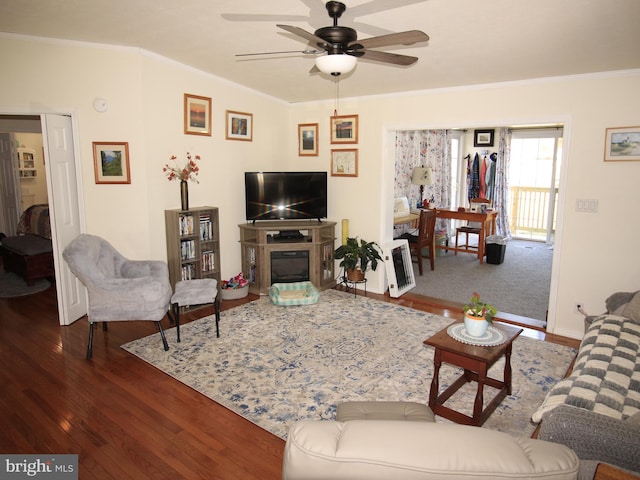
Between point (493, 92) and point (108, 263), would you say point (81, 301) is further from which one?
point (493, 92)

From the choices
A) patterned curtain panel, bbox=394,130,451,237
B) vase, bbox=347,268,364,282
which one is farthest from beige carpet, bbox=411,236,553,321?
patterned curtain panel, bbox=394,130,451,237

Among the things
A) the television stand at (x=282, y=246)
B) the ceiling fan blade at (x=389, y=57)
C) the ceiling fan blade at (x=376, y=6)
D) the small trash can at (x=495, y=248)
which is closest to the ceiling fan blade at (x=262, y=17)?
the ceiling fan blade at (x=376, y=6)

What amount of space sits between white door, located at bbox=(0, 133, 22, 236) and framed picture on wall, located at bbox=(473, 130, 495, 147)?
28.0 feet

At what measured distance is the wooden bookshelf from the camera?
4469mm

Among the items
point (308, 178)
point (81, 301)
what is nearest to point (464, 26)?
point (308, 178)

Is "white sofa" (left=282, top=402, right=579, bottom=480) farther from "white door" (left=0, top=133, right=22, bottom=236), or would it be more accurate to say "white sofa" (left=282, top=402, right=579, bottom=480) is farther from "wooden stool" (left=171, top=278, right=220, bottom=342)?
"white door" (left=0, top=133, right=22, bottom=236)

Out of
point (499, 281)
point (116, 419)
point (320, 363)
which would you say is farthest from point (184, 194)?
point (499, 281)

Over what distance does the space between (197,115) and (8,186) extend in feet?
15.8

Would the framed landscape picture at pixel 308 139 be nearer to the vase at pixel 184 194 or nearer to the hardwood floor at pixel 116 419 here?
the vase at pixel 184 194

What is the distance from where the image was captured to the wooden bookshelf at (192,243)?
14.7 ft

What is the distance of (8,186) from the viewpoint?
7340 millimetres

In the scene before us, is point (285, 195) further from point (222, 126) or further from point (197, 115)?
point (197, 115)

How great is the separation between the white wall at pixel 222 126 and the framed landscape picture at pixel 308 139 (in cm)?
76

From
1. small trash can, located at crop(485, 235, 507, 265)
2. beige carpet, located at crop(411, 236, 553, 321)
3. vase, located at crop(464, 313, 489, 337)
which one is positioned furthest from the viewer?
small trash can, located at crop(485, 235, 507, 265)
